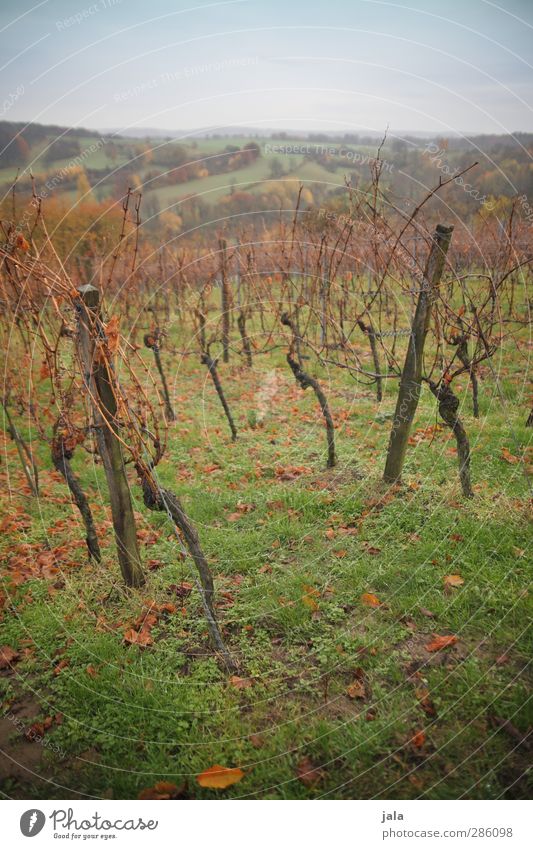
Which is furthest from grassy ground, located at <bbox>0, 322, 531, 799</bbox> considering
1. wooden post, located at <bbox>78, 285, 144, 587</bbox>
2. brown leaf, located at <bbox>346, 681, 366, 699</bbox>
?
wooden post, located at <bbox>78, 285, 144, 587</bbox>

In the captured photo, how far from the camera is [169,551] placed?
4934 millimetres

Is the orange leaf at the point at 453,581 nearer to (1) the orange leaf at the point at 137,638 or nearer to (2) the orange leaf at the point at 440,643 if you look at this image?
(2) the orange leaf at the point at 440,643

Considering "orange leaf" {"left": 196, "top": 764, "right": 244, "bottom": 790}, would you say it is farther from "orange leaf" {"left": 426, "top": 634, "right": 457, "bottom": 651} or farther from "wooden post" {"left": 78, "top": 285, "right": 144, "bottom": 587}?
"wooden post" {"left": 78, "top": 285, "right": 144, "bottom": 587}

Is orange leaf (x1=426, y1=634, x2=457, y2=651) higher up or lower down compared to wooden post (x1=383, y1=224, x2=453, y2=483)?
lower down

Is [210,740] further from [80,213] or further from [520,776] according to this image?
[80,213]

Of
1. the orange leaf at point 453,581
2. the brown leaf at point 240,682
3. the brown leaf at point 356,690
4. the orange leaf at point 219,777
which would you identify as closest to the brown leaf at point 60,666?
the brown leaf at point 240,682

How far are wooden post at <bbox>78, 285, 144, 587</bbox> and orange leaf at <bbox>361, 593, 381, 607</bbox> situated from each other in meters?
1.98

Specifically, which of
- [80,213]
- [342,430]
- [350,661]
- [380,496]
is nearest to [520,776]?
[350,661]

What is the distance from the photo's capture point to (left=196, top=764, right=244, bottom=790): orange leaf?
2.74 meters

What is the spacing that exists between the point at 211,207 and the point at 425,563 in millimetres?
17785

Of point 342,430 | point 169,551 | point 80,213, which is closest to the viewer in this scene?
point 169,551

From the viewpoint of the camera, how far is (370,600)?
3936 mm

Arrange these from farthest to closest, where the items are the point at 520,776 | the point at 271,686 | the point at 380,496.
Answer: the point at 380,496 → the point at 271,686 → the point at 520,776

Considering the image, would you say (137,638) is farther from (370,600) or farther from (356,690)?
(370,600)
